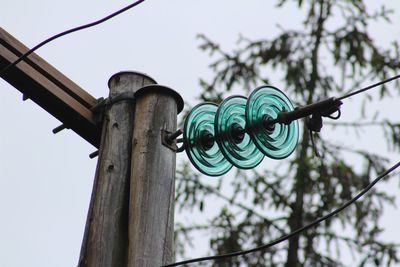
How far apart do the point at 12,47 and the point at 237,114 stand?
3.88ft

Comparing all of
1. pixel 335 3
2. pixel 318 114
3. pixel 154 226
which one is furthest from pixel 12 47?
pixel 335 3

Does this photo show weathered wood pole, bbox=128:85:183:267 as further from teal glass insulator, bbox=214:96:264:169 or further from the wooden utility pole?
teal glass insulator, bbox=214:96:264:169

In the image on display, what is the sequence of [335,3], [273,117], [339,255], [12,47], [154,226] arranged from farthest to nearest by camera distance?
[335,3] < [339,255] < [12,47] < [273,117] < [154,226]

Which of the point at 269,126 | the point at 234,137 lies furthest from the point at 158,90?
the point at 269,126

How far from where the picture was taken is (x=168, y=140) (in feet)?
12.8

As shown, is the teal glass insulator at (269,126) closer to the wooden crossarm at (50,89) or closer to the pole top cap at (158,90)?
the pole top cap at (158,90)

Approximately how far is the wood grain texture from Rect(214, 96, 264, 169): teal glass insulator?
242 mm

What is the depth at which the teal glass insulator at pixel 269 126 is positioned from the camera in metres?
3.84

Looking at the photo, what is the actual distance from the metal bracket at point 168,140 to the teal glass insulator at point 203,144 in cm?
7

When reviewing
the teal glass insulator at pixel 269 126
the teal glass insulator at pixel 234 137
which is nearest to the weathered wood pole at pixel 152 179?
the teal glass insulator at pixel 234 137

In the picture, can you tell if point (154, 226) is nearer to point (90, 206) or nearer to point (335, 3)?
point (90, 206)

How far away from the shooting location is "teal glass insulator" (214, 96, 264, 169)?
389 cm

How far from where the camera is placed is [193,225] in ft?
33.1

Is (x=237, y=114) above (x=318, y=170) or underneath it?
underneath
